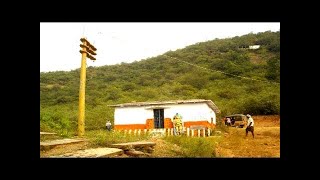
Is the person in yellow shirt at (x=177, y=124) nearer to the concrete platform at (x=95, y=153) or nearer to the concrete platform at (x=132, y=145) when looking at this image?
the concrete platform at (x=132, y=145)

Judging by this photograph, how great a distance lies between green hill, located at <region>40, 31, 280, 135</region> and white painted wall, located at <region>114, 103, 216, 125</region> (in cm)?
40

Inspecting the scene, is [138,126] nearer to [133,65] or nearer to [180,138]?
[180,138]

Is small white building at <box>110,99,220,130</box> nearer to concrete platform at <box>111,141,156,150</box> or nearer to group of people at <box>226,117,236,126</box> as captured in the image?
group of people at <box>226,117,236,126</box>

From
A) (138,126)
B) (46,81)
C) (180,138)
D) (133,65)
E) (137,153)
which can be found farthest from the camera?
(133,65)

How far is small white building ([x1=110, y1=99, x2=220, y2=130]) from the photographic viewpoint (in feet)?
26.6

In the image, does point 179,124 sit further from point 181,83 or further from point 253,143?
point 181,83

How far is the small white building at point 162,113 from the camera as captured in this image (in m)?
8.11

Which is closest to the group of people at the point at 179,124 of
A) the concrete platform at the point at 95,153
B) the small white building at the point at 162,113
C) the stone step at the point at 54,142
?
the small white building at the point at 162,113

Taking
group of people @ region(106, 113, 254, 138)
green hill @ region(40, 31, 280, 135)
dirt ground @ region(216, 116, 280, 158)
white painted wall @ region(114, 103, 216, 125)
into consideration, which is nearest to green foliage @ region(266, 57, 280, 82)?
green hill @ region(40, 31, 280, 135)

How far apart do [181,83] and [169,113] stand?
2.64m

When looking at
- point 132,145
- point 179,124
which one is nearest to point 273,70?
point 179,124
